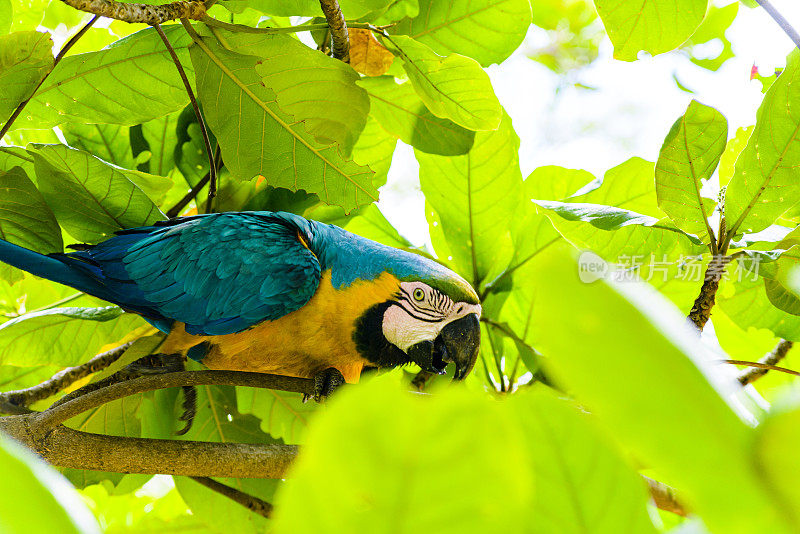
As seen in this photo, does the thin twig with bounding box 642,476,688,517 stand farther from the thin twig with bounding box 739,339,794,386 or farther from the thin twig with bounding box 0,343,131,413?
the thin twig with bounding box 0,343,131,413

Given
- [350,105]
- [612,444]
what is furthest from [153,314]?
[612,444]

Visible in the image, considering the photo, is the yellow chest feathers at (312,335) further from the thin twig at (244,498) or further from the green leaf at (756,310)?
the green leaf at (756,310)

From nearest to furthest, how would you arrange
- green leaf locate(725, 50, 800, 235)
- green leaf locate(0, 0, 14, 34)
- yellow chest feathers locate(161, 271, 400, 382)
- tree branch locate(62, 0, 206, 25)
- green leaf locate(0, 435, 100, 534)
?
green leaf locate(0, 435, 100, 534)
tree branch locate(62, 0, 206, 25)
green leaf locate(725, 50, 800, 235)
green leaf locate(0, 0, 14, 34)
yellow chest feathers locate(161, 271, 400, 382)

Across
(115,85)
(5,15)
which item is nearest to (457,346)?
(115,85)

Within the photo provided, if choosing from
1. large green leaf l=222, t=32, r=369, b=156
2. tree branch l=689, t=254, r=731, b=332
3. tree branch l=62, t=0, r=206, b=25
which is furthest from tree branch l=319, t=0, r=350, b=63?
tree branch l=689, t=254, r=731, b=332

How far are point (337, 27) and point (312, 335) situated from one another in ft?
1.60

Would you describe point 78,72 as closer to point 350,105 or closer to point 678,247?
point 350,105

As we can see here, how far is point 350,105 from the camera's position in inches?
36.9

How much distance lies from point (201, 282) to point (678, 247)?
744 millimetres

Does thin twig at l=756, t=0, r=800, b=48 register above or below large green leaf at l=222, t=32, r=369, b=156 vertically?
above

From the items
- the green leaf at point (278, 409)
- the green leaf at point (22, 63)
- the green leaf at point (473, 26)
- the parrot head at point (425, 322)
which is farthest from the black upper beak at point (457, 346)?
the green leaf at point (22, 63)

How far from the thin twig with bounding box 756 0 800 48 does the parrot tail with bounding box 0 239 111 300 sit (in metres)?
1.01

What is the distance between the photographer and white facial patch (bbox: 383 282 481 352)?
3.50ft

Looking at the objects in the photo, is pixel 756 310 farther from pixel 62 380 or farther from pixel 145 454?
pixel 62 380
